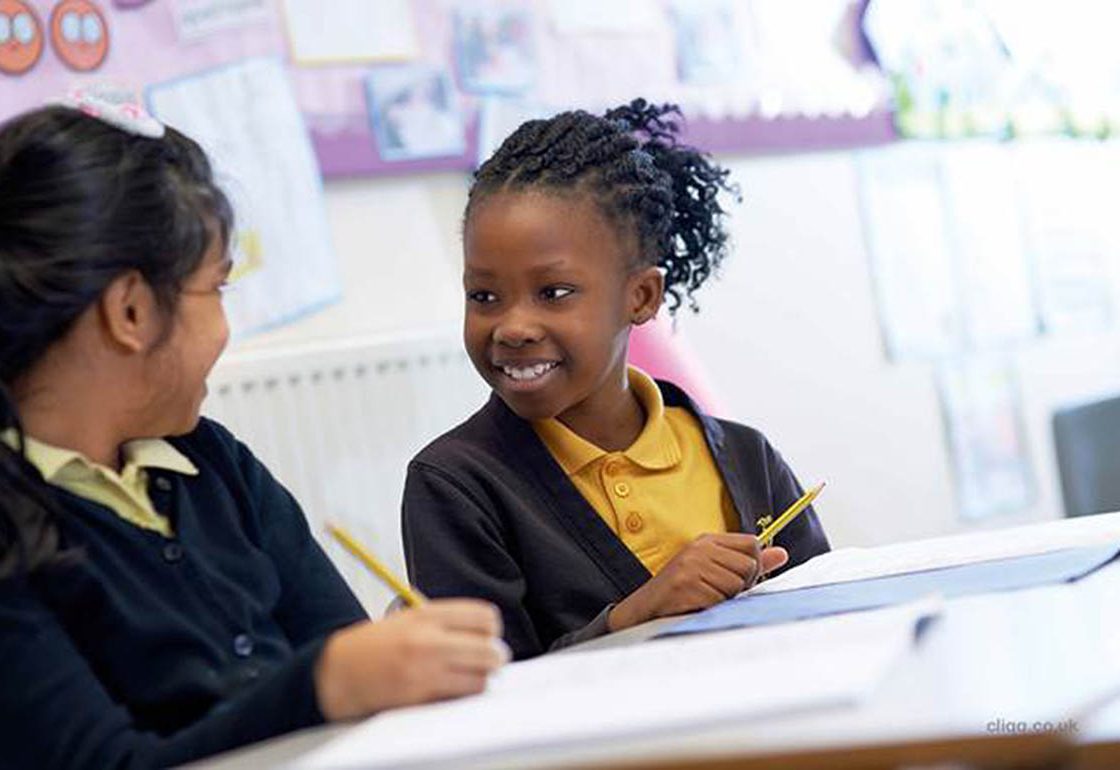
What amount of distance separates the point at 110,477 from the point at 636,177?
2.46 feet

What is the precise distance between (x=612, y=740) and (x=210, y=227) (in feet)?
1.86

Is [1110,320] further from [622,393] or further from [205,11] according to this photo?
[622,393]

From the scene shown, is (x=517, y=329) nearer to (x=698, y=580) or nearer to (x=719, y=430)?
(x=719, y=430)

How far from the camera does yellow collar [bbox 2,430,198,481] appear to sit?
1088mm

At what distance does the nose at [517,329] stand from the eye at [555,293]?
0.08 ft

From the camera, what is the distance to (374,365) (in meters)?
2.50

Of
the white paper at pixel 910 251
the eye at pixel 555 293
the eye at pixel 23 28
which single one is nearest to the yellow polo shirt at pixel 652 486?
the eye at pixel 555 293

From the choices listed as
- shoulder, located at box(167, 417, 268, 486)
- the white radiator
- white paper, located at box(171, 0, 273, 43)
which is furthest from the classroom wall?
shoulder, located at box(167, 417, 268, 486)

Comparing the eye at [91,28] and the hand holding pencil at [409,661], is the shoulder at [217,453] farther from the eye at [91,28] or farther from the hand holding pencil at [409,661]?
the eye at [91,28]

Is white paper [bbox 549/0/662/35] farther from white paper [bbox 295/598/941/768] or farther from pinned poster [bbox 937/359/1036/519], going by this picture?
white paper [bbox 295/598/941/768]

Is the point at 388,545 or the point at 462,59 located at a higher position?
the point at 462,59

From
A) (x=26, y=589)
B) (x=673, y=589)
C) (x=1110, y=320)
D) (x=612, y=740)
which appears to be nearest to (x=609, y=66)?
(x=1110, y=320)

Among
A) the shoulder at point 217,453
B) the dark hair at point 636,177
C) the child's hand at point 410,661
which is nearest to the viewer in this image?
the child's hand at point 410,661

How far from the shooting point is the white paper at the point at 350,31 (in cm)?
251
